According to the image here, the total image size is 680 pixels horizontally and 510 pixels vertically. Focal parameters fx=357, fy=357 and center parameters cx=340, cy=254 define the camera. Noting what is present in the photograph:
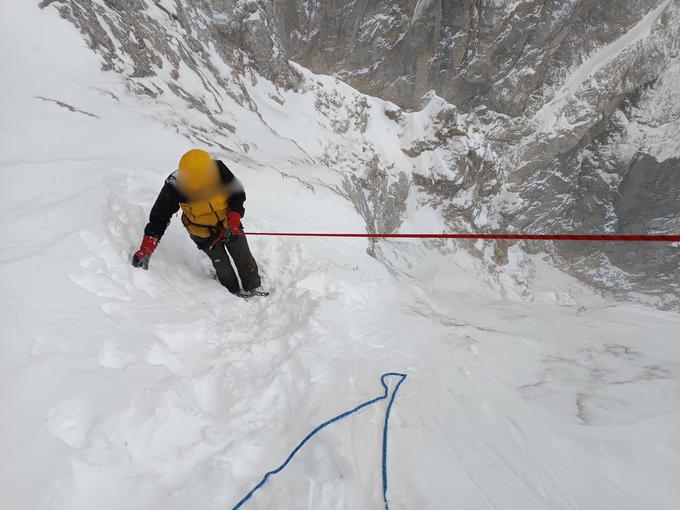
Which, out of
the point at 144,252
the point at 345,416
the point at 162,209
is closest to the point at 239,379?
the point at 345,416

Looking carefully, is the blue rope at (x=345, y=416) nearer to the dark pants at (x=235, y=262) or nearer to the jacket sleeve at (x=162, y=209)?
the dark pants at (x=235, y=262)

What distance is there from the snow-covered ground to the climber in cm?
39

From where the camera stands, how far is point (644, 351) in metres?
3.65

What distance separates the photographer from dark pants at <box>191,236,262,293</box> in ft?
12.5

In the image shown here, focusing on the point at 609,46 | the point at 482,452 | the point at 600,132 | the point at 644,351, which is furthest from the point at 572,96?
the point at 482,452

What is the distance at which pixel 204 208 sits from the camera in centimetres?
337

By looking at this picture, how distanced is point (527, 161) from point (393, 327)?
31321mm

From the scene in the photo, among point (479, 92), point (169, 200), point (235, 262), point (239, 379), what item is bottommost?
point (239, 379)

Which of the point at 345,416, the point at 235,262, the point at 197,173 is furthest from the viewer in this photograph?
the point at 235,262

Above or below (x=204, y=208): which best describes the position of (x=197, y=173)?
above

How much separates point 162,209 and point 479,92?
27149 millimetres

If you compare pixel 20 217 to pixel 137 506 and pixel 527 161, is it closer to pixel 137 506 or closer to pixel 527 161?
pixel 137 506

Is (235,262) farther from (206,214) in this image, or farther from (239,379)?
(239,379)

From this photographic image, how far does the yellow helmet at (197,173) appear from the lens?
294 cm
